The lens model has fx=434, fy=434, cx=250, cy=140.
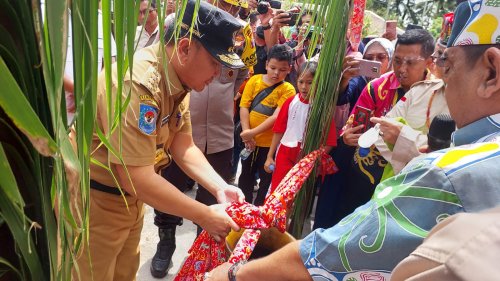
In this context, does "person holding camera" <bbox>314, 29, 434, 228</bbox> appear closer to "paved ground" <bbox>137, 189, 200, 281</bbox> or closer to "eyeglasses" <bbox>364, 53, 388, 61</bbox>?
"eyeglasses" <bbox>364, 53, 388, 61</bbox>

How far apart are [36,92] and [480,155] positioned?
73 centimetres

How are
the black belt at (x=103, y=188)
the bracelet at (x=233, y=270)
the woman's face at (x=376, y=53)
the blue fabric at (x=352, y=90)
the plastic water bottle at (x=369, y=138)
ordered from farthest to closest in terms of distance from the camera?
1. the woman's face at (x=376, y=53)
2. the blue fabric at (x=352, y=90)
3. the plastic water bottle at (x=369, y=138)
4. the black belt at (x=103, y=188)
5. the bracelet at (x=233, y=270)

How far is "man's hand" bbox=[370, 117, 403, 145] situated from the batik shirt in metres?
0.94

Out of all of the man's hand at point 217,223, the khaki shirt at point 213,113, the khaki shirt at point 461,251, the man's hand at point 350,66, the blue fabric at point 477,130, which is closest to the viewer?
the khaki shirt at point 461,251

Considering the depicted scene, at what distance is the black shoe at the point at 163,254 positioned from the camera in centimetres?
276

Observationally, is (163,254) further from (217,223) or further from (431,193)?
(431,193)

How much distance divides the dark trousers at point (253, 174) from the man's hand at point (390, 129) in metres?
1.57

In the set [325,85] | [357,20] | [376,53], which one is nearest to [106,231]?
[325,85]

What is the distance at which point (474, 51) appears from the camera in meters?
1.00

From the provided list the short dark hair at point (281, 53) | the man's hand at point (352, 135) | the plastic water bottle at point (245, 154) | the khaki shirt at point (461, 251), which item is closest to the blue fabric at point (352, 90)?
the man's hand at point (352, 135)

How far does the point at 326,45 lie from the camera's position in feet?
5.82

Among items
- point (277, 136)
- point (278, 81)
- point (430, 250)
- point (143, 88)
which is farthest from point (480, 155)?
point (278, 81)

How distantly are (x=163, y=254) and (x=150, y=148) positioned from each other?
5.01 ft

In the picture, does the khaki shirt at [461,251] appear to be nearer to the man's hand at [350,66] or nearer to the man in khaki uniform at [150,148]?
the man in khaki uniform at [150,148]
